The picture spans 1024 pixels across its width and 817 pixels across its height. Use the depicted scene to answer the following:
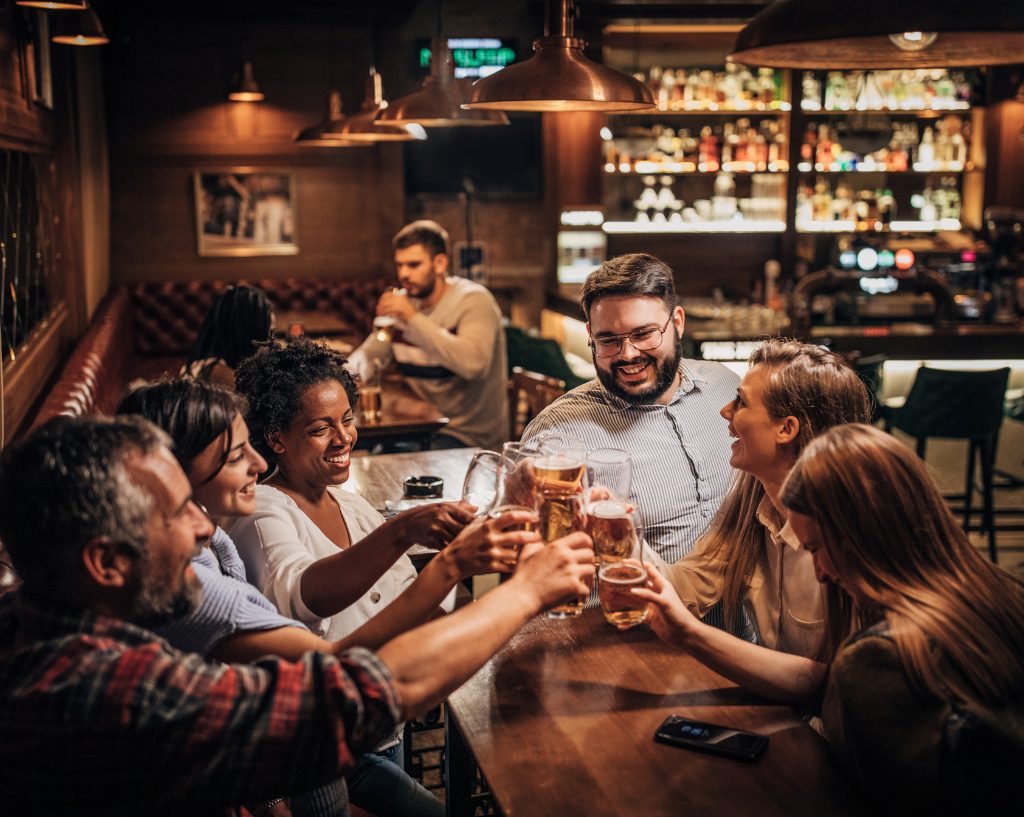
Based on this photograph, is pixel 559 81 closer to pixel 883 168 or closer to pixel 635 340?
pixel 635 340

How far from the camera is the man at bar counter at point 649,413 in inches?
99.4

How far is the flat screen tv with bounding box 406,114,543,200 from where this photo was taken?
28.3 feet

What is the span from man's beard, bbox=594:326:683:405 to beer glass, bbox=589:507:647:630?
37.3 inches

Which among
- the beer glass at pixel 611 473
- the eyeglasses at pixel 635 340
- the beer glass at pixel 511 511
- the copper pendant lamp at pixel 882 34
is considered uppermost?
the copper pendant lamp at pixel 882 34

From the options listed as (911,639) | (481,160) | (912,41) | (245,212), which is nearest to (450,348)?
(912,41)

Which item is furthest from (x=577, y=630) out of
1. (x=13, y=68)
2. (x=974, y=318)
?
(x=974, y=318)

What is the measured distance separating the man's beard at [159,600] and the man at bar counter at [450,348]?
11.1 feet

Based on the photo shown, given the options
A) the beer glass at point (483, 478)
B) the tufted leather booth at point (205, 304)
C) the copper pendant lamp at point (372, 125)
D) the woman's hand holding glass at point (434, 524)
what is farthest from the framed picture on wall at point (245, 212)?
the beer glass at point (483, 478)

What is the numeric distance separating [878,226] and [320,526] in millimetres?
6840

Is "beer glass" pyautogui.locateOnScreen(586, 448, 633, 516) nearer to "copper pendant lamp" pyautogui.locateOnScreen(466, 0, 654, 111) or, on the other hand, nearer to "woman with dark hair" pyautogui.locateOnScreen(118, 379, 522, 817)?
"woman with dark hair" pyautogui.locateOnScreen(118, 379, 522, 817)

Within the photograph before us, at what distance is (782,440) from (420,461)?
6.49 ft

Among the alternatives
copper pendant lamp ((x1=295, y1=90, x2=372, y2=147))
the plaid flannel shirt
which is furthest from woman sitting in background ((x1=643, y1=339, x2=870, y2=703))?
copper pendant lamp ((x1=295, y1=90, x2=372, y2=147))

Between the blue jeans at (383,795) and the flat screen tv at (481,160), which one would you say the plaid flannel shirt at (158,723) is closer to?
the blue jeans at (383,795)

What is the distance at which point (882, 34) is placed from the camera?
128 centimetres
